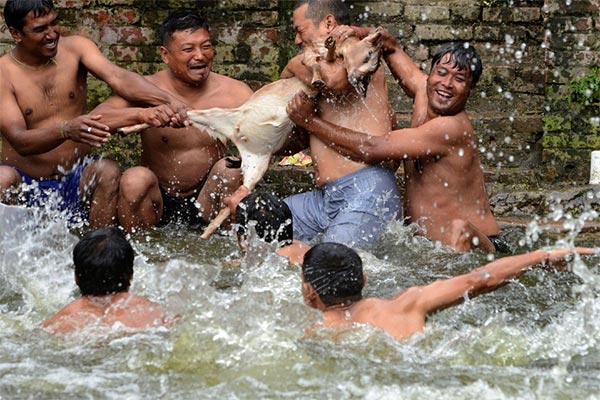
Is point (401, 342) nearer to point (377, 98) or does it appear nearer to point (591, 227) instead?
point (377, 98)

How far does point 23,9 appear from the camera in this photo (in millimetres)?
7117

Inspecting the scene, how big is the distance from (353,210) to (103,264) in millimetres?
2066

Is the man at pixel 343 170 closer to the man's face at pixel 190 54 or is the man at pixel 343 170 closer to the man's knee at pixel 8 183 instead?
the man's face at pixel 190 54

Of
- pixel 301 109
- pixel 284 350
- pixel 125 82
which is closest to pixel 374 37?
pixel 301 109

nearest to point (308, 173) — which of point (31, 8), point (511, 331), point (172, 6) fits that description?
point (172, 6)

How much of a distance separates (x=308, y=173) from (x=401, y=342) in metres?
3.46

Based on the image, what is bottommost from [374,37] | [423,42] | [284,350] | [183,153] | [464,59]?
[284,350]

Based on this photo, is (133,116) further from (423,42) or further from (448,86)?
(423,42)

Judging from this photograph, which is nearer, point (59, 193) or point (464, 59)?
point (464, 59)

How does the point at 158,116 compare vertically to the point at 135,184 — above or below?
above

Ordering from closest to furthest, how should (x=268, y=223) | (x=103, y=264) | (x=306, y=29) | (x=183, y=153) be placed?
(x=103, y=264) < (x=268, y=223) < (x=306, y=29) < (x=183, y=153)

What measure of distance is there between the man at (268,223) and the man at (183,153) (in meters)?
1.05

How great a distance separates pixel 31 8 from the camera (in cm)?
711

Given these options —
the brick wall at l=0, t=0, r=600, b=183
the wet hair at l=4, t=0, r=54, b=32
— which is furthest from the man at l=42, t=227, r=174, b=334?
the brick wall at l=0, t=0, r=600, b=183
